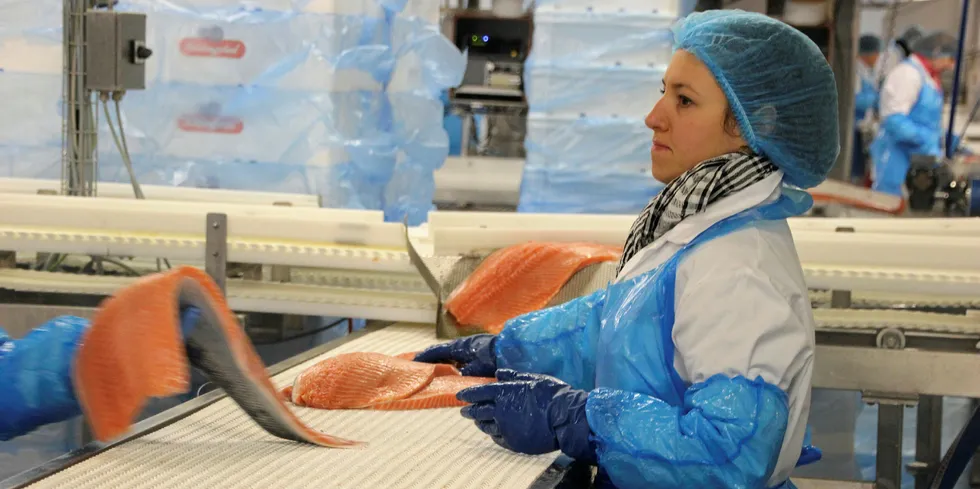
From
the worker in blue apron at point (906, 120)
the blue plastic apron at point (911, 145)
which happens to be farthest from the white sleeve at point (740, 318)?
the blue plastic apron at point (911, 145)

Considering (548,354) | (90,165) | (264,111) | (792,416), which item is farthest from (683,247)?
(264,111)

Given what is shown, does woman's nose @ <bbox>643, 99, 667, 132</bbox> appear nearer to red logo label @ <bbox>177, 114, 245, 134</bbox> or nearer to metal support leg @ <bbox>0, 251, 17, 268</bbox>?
metal support leg @ <bbox>0, 251, 17, 268</bbox>

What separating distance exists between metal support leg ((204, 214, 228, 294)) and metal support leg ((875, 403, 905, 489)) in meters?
1.90

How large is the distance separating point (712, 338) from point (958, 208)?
18.3ft

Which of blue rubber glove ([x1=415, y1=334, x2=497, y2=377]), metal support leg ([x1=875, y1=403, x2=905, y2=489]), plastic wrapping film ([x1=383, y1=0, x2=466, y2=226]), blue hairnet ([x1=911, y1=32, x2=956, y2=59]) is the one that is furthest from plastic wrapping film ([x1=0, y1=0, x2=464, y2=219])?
blue hairnet ([x1=911, y1=32, x2=956, y2=59])

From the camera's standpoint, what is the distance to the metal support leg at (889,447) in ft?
10.2

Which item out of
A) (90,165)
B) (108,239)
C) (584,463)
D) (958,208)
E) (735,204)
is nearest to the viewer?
(735,204)

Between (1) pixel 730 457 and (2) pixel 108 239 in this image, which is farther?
(2) pixel 108 239

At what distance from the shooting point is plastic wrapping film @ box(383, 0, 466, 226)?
6980 millimetres

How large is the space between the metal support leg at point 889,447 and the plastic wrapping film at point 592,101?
12.3 ft

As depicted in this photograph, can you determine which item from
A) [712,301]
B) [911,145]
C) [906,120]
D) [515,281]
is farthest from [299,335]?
[911,145]

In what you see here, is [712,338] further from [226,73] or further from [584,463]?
[226,73]

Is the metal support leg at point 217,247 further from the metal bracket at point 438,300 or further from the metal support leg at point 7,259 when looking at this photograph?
the metal support leg at point 7,259

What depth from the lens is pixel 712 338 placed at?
1.48 meters
